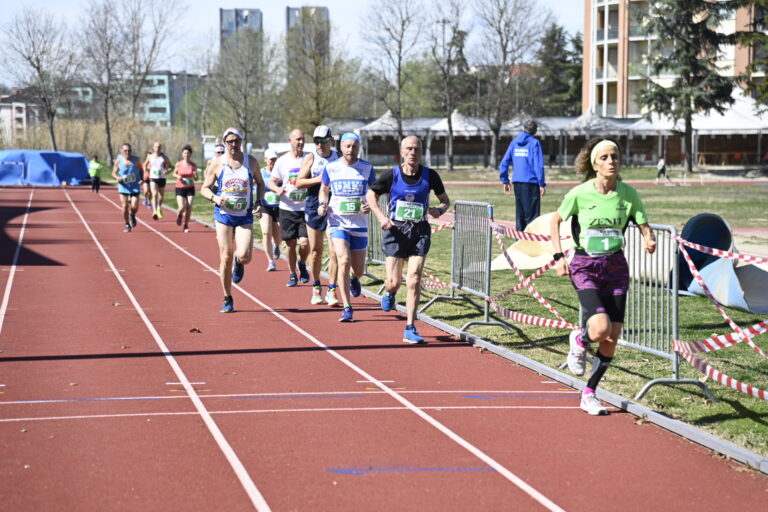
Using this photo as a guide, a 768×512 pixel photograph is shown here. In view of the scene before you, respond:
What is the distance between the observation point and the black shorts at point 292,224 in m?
14.2

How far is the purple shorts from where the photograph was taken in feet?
23.9

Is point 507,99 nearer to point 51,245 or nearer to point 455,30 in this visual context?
point 455,30

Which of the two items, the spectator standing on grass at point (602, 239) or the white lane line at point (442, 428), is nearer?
the white lane line at point (442, 428)

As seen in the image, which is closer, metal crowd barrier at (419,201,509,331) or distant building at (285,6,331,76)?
metal crowd barrier at (419,201,509,331)

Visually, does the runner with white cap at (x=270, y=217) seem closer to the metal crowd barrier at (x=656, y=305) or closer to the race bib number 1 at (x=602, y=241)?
the metal crowd barrier at (x=656, y=305)

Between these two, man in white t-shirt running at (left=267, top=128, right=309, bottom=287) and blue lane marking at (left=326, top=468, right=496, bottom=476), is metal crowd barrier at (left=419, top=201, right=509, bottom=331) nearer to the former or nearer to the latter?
man in white t-shirt running at (left=267, top=128, right=309, bottom=287)

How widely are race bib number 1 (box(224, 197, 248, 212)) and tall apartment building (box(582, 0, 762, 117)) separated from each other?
77.9 m

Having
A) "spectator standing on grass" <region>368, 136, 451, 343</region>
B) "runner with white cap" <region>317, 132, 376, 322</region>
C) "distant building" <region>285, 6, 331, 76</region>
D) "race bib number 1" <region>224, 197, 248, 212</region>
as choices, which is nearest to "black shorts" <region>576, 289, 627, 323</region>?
"spectator standing on grass" <region>368, 136, 451, 343</region>

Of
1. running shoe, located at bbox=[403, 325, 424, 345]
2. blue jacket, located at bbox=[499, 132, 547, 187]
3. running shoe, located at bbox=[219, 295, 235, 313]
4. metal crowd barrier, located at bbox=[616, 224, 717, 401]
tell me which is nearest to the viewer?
metal crowd barrier, located at bbox=[616, 224, 717, 401]

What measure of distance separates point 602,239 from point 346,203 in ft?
15.3

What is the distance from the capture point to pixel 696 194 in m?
41.7

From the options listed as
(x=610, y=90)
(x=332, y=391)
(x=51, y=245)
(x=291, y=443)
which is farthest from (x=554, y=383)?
(x=610, y=90)

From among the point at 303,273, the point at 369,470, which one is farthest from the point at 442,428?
the point at 303,273

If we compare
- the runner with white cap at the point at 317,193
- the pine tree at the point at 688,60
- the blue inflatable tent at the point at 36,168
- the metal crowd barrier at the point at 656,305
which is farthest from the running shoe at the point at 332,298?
the pine tree at the point at 688,60
